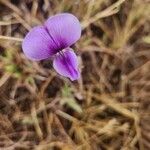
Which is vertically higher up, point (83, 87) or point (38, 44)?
point (38, 44)

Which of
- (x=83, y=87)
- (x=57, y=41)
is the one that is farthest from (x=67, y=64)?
(x=83, y=87)

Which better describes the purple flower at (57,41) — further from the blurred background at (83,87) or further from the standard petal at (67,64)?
the blurred background at (83,87)

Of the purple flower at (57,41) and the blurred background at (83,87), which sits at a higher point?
the purple flower at (57,41)

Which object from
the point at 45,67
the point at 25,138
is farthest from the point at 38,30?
the point at 25,138

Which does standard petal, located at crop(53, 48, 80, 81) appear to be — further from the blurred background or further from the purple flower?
the blurred background

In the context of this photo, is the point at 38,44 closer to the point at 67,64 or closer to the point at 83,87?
the point at 67,64

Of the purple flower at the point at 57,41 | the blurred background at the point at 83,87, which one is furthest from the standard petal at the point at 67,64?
the blurred background at the point at 83,87

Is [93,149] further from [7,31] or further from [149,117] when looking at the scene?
[7,31]
